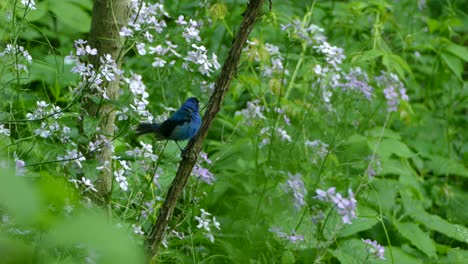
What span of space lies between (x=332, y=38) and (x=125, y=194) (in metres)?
2.73

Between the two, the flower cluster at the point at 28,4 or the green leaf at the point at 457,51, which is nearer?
the flower cluster at the point at 28,4

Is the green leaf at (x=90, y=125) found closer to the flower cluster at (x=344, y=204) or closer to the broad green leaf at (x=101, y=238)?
the flower cluster at (x=344, y=204)

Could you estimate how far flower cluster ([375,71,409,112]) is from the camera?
373cm

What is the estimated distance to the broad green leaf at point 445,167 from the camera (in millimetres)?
4234

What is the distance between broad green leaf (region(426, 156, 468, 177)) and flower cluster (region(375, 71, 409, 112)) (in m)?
0.67

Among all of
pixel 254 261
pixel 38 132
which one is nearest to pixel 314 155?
pixel 254 261

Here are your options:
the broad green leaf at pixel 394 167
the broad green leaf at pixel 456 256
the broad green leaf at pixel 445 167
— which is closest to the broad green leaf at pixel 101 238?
the broad green leaf at pixel 456 256

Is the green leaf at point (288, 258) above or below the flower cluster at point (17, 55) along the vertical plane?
below

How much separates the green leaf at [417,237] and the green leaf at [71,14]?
212 cm

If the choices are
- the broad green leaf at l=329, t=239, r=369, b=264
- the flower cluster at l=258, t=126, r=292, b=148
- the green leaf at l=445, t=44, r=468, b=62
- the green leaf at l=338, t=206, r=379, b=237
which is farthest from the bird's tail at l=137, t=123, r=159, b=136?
the green leaf at l=445, t=44, r=468, b=62

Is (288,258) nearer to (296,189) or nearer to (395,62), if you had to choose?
(296,189)

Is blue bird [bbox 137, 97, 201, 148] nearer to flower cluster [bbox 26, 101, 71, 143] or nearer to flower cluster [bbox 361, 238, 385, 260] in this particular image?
flower cluster [bbox 26, 101, 71, 143]

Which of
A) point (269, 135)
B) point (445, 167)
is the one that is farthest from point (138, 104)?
point (445, 167)

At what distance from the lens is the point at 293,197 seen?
2873mm
